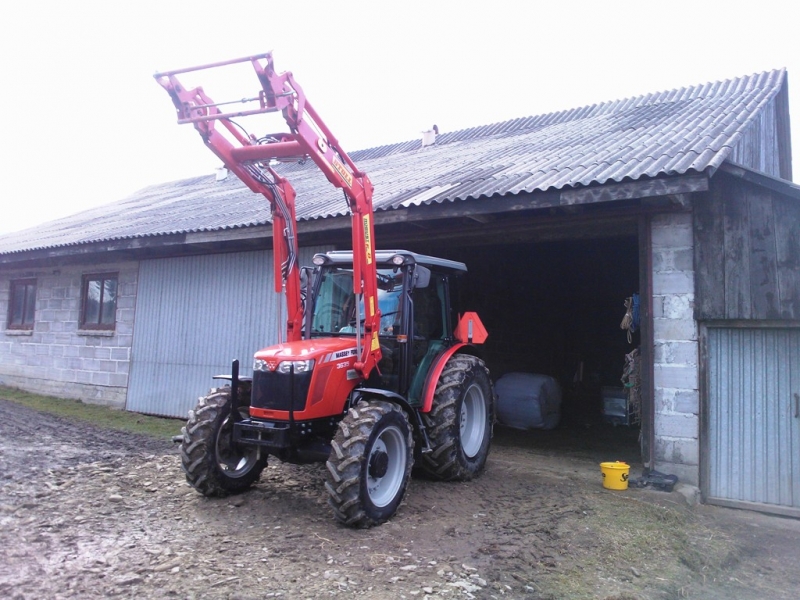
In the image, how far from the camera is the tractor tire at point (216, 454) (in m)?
5.02

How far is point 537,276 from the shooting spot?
13102 mm

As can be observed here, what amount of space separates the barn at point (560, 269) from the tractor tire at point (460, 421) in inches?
64.4

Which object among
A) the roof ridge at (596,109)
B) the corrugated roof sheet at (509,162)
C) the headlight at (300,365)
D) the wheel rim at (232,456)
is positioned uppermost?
the roof ridge at (596,109)

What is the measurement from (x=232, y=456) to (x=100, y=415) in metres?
5.90

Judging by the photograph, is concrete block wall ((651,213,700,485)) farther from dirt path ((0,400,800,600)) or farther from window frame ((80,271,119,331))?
window frame ((80,271,119,331))

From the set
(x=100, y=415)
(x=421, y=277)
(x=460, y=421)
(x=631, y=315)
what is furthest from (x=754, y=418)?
(x=100, y=415)

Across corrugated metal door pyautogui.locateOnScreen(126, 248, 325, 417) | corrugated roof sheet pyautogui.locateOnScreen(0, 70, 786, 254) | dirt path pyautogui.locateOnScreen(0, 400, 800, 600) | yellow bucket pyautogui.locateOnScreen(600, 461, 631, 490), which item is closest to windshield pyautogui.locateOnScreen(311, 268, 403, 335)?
dirt path pyautogui.locateOnScreen(0, 400, 800, 600)

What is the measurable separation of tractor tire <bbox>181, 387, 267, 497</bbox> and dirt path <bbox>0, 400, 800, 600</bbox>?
15 cm

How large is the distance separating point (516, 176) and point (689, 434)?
3417mm

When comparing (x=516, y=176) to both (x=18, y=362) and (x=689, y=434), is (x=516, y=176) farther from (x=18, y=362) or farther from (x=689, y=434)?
(x=18, y=362)

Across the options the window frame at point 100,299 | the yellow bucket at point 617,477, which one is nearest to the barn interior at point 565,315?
the yellow bucket at point 617,477

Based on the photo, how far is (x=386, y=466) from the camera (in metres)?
4.85

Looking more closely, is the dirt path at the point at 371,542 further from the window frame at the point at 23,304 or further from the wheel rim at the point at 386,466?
the window frame at the point at 23,304

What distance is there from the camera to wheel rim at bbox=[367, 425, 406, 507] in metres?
4.68
